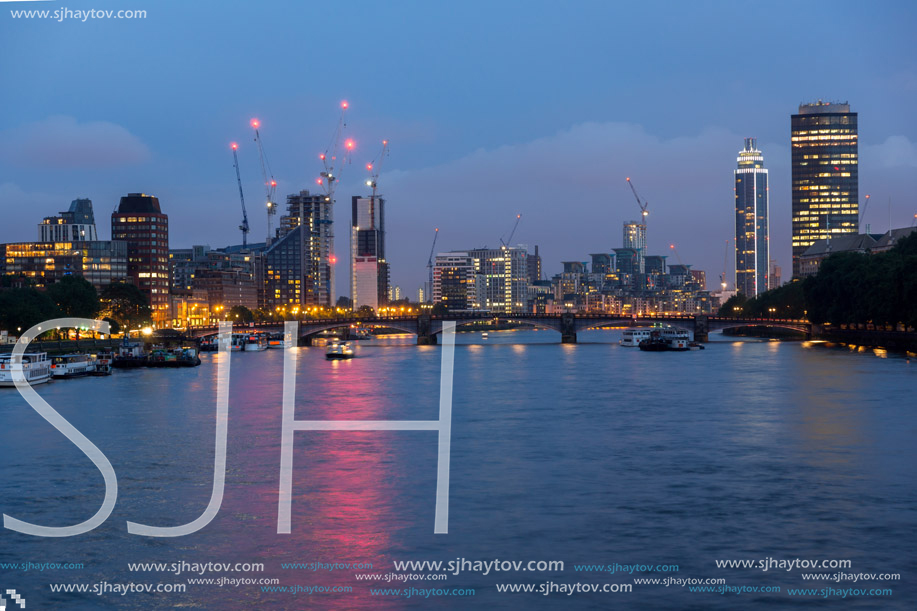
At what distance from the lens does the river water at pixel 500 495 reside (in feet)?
70.7

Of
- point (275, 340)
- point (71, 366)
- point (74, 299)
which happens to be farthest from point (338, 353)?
point (275, 340)

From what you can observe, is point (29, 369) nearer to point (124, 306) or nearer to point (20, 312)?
point (20, 312)

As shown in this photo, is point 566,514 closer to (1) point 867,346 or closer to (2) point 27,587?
(2) point 27,587

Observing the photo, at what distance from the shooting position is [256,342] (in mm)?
143375

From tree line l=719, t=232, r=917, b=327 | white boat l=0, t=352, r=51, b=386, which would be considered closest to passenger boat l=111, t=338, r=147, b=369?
white boat l=0, t=352, r=51, b=386

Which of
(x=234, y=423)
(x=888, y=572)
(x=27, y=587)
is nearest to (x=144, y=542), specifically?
(x=27, y=587)

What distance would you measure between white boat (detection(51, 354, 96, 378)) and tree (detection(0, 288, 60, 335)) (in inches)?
651

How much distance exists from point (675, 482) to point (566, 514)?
5.75 metres

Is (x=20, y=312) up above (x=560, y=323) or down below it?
above

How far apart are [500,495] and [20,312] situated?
80.5 m

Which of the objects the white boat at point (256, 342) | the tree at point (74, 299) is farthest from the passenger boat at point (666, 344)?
the tree at point (74, 299)

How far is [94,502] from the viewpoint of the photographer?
1130 inches

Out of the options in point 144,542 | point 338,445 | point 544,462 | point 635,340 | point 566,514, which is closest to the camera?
point 144,542

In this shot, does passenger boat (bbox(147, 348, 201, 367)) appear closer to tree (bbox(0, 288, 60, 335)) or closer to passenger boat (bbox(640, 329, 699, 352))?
tree (bbox(0, 288, 60, 335))
